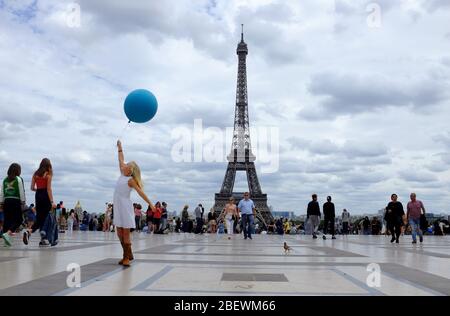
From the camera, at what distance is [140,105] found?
28.7 feet

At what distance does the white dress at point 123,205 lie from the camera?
814 cm

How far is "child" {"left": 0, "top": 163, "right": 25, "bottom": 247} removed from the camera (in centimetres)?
1211

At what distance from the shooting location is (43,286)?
5703mm

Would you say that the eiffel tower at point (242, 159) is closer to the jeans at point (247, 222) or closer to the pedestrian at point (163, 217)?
the pedestrian at point (163, 217)

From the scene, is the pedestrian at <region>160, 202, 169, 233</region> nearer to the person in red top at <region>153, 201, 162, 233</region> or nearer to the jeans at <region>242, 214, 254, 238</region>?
the person in red top at <region>153, 201, 162, 233</region>

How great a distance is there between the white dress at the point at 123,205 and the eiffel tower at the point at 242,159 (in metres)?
69.7

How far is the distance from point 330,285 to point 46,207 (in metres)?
7.90

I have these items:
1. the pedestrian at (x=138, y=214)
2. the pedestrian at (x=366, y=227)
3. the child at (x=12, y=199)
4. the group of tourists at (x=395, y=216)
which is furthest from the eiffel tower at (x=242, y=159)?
the child at (x=12, y=199)

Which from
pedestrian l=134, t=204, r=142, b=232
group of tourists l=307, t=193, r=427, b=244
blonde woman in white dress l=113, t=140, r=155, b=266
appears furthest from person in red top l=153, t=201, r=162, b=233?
blonde woman in white dress l=113, t=140, r=155, b=266

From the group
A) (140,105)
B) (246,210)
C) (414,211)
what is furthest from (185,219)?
(140,105)
